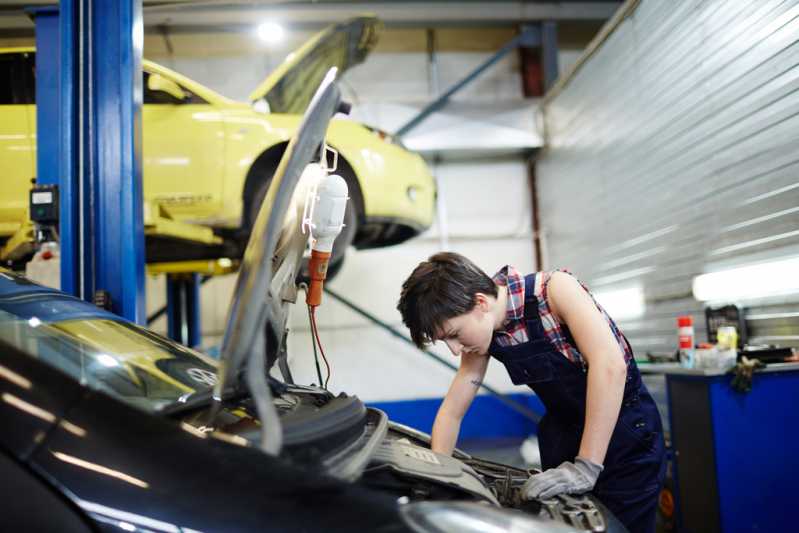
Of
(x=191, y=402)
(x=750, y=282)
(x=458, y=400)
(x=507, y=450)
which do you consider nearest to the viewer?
(x=191, y=402)

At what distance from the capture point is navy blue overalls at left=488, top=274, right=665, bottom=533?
1546 mm

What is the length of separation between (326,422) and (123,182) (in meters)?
1.77

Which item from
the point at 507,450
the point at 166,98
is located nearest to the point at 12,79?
the point at 166,98

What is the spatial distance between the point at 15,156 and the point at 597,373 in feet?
11.1

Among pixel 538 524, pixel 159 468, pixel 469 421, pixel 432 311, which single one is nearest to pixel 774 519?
pixel 432 311

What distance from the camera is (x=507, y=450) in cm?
525

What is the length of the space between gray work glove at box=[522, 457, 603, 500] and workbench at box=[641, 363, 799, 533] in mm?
1391

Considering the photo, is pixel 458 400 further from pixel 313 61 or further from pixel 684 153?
pixel 313 61

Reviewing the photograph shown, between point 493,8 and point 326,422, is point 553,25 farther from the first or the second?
point 326,422

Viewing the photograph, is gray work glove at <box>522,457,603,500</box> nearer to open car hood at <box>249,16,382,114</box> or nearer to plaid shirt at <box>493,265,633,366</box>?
plaid shirt at <box>493,265,633,366</box>

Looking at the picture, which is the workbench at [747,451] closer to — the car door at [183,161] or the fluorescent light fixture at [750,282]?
A: the fluorescent light fixture at [750,282]

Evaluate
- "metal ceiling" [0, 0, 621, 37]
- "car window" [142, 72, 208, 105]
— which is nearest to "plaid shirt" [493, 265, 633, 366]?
"car window" [142, 72, 208, 105]

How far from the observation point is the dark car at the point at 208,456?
0.73 m

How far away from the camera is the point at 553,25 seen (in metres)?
6.47
